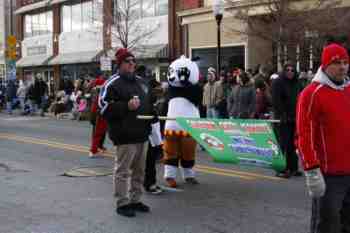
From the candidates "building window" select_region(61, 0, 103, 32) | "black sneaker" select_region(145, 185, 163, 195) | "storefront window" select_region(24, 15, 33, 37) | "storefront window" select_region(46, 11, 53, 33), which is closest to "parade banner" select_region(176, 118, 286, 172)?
"black sneaker" select_region(145, 185, 163, 195)

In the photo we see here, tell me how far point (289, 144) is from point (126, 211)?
351 cm

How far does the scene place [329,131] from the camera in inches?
173

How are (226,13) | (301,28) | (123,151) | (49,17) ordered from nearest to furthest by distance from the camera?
1. (123,151)
2. (301,28)
3. (226,13)
4. (49,17)

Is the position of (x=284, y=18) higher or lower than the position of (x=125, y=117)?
higher

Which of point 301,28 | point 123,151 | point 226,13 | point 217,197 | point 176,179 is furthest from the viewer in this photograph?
point 226,13

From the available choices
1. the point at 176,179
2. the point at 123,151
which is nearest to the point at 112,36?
the point at 176,179

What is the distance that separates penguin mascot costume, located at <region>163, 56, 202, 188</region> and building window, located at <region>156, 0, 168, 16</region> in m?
23.2

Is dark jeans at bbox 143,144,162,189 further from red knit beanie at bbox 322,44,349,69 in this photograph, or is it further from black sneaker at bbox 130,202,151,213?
red knit beanie at bbox 322,44,349,69

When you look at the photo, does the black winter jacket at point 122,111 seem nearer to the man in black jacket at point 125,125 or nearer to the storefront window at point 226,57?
the man in black jacket at point 125,125

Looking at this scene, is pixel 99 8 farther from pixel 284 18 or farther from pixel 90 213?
pixel 90 213

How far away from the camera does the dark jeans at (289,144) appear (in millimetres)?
9344

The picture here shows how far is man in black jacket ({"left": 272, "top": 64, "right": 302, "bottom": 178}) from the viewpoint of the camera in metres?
9.34

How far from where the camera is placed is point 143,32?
3238cm

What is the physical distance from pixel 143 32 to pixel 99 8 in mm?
5013
